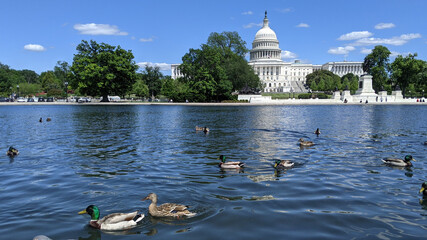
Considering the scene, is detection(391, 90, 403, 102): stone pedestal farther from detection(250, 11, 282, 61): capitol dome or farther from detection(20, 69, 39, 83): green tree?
detection(20, 69, 39, 83): green tree

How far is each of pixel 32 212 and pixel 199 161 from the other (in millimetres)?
6450

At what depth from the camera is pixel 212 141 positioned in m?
18.2

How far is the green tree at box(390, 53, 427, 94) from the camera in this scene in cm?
9044

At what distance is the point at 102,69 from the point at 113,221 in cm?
6540

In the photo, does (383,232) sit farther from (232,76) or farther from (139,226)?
(232,76)

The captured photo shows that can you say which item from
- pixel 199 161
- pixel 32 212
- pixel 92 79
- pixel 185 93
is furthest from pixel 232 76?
pixel 32 212

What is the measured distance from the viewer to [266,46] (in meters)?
164

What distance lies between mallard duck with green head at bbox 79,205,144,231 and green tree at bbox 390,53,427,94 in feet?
329

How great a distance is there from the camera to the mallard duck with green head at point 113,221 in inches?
255

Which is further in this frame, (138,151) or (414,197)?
(138,151)

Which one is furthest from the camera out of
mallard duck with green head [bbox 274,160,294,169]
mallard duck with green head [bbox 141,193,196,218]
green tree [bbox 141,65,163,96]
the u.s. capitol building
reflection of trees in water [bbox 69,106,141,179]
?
the u.s. capitol building

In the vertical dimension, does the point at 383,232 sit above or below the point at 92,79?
below

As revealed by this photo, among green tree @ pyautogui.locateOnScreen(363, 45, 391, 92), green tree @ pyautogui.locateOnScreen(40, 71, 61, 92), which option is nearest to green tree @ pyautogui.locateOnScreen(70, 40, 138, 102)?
green tree @ pyautogui.locateOnScreen(40, 71, 61, 92)

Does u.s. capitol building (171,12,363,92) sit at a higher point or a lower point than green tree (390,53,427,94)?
higher
